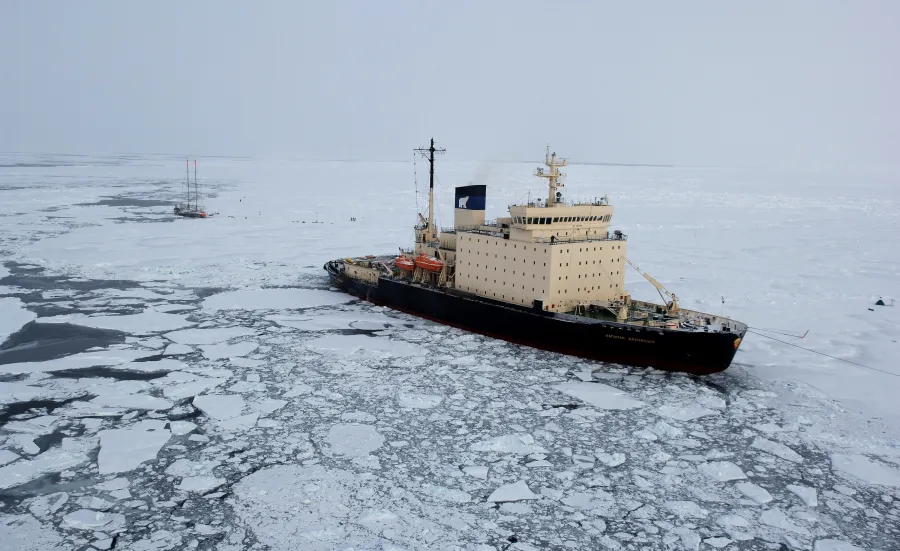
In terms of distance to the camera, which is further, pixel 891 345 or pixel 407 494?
pixel 891 345

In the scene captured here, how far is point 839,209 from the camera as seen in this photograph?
45375mm

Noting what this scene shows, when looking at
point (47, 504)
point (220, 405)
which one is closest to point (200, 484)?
point (47, 504)

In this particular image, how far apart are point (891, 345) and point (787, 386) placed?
13.8 ft

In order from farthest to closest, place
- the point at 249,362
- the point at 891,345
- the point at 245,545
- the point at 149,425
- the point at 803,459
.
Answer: the point at 891,345 < the point at 249,362 < the point at 149,425 < the point at 803,459 < the point at 245,545

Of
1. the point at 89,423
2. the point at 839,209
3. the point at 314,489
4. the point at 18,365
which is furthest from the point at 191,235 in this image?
the point at 839,209

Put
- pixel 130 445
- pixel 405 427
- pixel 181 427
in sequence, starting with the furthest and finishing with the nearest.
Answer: pixel 405 427, pixel 181 427, pixel 130 445

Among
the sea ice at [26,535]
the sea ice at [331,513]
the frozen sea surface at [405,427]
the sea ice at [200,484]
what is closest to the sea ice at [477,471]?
the frozen sea surface at [405,427]

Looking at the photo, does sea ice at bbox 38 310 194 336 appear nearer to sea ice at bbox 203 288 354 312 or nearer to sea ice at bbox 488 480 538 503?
sea ice at bbox 203 288 354 312

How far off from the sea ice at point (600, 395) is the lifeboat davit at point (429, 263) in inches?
249

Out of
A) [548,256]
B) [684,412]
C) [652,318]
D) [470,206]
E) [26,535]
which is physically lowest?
[26,535]

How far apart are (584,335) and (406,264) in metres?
6.49

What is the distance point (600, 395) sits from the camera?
11.3m

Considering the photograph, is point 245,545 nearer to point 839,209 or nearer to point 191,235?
point 191,235

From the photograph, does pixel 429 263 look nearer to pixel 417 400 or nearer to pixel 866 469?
pixel 417 400
